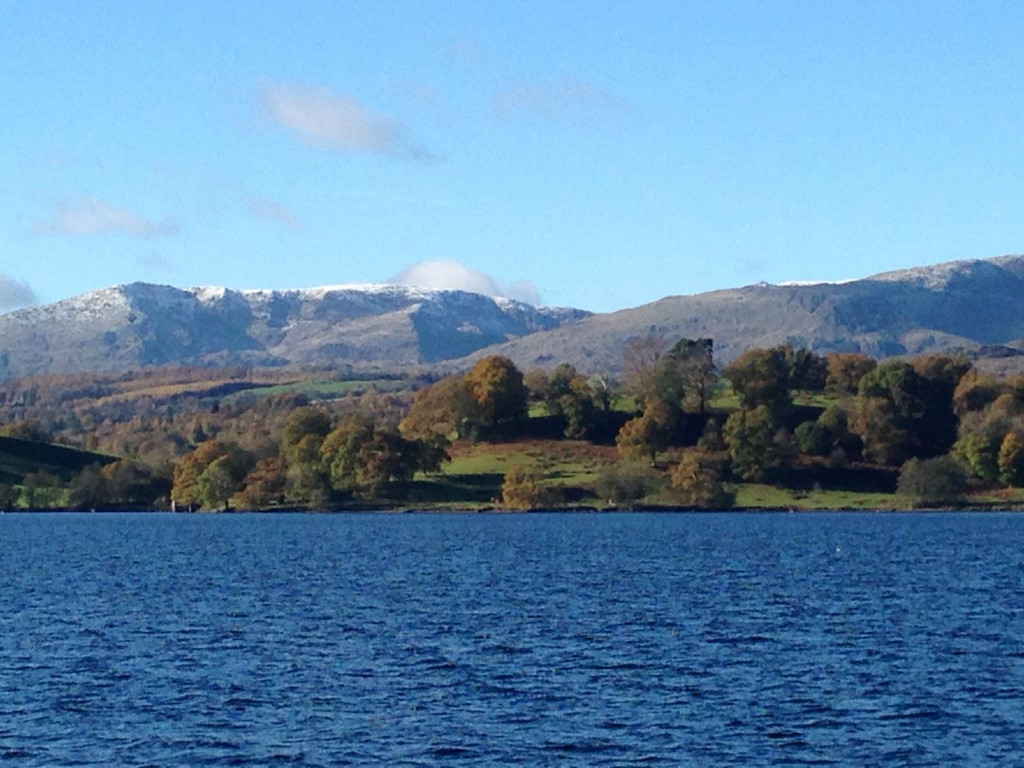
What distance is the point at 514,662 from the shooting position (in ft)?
196

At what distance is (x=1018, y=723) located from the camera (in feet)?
157

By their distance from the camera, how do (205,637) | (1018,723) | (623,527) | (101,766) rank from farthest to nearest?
1. (623,527)
2. (205,637)
3. (1018,723)
4. (101,766)

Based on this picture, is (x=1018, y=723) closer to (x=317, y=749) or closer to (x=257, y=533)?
(x=317, y=749)

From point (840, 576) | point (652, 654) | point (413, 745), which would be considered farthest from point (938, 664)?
point (840, 576)

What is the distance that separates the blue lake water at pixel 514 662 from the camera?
148ft

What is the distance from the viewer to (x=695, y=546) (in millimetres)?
136625

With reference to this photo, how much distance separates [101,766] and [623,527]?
137091 millimetres

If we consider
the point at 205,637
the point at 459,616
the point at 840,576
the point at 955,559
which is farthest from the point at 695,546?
the point at 205,637

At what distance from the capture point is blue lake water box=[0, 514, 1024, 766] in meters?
45.2

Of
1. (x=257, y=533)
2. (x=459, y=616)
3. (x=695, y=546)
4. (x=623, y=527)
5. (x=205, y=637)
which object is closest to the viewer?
(x=205, y=637)

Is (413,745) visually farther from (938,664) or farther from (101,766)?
(938,664)

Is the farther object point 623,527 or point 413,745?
point 623,527

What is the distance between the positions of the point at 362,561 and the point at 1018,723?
74.3 meters

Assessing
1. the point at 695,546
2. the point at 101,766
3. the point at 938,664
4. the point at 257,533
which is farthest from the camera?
the point at 257,533
